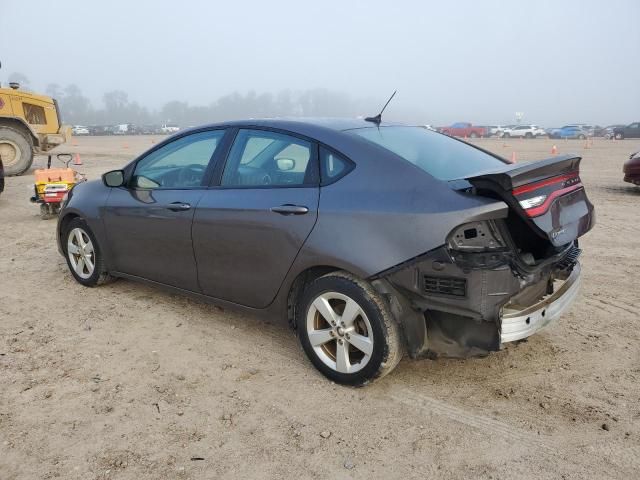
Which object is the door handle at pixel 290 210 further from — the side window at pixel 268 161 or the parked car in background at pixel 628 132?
the parked car in background at pixel 628 132

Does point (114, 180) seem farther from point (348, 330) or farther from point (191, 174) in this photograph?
point (348, 330)

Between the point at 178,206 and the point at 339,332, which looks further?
the point at 178,206

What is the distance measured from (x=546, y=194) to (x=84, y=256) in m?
3.91

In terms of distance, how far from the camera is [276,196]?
10.5 feet

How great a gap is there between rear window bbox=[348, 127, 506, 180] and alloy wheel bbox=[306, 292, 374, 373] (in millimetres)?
897

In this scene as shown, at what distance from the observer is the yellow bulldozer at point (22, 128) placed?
13475 millimetres

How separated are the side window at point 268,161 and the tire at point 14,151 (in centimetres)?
1240

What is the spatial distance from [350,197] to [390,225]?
12.4 inches

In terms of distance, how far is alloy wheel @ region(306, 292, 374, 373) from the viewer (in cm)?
290

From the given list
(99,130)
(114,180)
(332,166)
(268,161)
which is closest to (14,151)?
(114,180)

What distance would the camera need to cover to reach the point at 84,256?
4.75 m

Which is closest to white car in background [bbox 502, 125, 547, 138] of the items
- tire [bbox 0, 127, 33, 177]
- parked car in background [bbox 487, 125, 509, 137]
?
parked car in background [bbox 487, 125, 509, 137]

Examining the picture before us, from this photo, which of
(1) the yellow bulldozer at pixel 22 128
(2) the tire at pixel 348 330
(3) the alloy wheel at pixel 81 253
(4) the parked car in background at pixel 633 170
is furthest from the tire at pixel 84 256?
(1) the yellow bulldozer at pixel 22 128

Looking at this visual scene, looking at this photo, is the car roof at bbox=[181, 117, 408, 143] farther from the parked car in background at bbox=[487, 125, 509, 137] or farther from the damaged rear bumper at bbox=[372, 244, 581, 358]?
the parked car in background at bbox=[487, 125, 509, 137]
